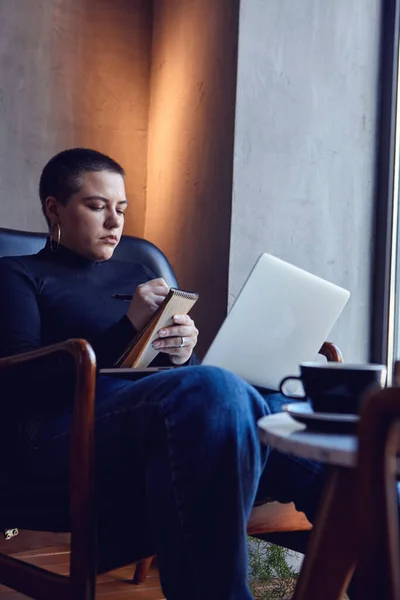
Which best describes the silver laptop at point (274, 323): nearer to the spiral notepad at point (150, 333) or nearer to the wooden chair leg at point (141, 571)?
the spiral notepad at point (150, 333)

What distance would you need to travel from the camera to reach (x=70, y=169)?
1.64 metres

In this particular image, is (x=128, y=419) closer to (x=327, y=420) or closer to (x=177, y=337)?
(x=177, y=337)

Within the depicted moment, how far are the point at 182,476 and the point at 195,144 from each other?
140 centimetres

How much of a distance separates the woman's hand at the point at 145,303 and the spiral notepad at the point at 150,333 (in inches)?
1.3

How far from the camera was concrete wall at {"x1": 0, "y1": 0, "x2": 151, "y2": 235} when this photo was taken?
90.7 inches

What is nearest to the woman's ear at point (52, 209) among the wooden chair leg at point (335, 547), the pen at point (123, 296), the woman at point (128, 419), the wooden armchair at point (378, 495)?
the woman at point (128, 419)

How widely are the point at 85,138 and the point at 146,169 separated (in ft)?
0.79

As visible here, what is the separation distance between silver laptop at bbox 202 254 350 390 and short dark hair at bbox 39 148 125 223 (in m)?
0.54

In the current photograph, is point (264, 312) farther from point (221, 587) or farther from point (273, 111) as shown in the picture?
point (273, 111)

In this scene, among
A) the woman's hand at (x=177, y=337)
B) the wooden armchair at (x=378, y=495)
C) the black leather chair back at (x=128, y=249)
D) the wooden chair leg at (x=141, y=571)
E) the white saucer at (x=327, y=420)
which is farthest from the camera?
the wooden chair leg at (x=141, y=571)

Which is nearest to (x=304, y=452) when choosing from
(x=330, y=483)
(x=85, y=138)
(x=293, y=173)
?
(x=330, y=483)

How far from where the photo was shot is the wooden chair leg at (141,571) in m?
1.91

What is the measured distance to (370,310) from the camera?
2.23 m

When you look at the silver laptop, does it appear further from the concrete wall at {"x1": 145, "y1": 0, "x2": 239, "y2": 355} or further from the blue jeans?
the concrete wall at {"x1": 145, "y1": 0, "x2": 239, "y2": 355}
